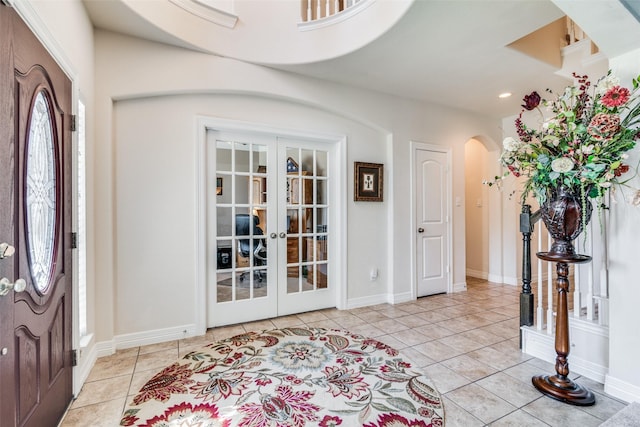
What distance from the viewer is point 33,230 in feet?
4.92

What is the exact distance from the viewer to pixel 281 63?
309cm

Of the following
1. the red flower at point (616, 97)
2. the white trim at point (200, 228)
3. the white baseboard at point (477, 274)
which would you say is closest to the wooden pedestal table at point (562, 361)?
the red flower at point (616, 97)

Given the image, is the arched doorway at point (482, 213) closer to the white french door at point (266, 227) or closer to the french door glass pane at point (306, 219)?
the french door glass pane at point (306, 219)

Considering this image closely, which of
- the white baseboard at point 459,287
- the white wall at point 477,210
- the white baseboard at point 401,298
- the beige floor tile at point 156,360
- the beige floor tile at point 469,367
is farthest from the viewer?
the white wall at point 477,210

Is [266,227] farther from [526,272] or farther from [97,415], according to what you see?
[526,272]

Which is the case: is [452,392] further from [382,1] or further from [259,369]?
[382,1]

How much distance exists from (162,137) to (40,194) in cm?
137

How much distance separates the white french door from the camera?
10.3ft

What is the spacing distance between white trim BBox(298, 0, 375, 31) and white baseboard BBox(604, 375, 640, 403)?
3.29m

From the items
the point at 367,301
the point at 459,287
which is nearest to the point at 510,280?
the point at 459,287

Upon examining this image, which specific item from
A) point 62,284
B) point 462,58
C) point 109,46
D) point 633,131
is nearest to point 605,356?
point 633,131

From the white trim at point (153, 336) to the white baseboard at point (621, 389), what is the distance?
3.21 m

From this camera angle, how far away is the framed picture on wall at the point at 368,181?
3756mm

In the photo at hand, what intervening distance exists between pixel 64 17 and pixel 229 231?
201 centimetres
